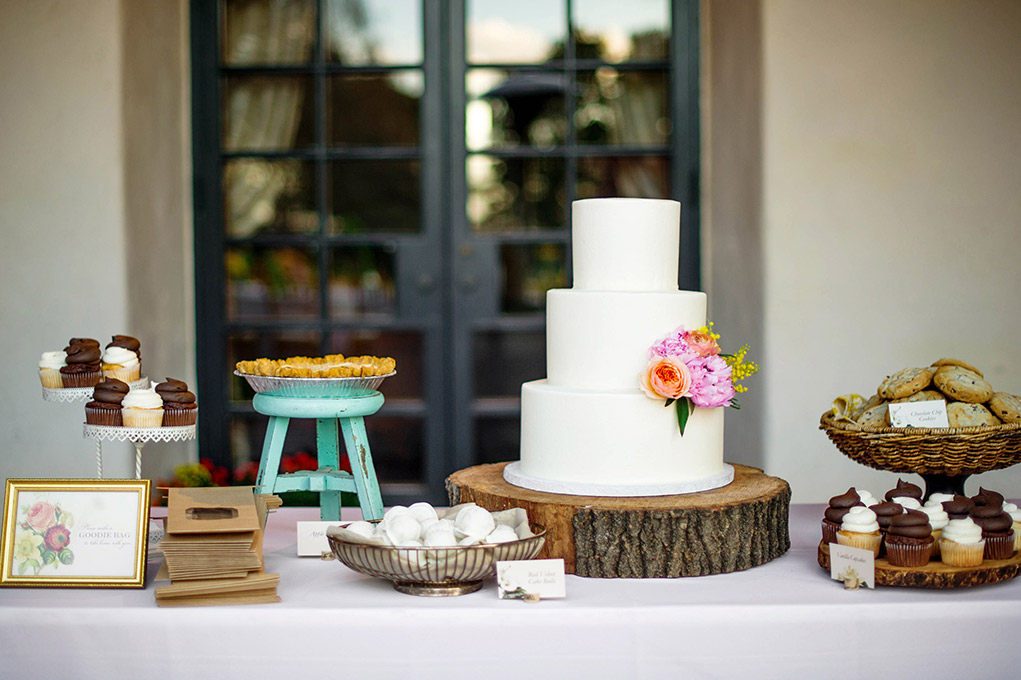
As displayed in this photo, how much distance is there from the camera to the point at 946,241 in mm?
3168

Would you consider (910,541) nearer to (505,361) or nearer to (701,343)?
(701,343)

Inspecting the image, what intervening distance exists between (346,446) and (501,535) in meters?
0.49

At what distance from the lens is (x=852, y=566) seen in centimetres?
162

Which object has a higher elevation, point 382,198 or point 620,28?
point 620,28

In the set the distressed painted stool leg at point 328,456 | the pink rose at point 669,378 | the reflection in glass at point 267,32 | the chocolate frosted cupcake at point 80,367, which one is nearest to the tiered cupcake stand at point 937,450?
the pink rose at point 669,378

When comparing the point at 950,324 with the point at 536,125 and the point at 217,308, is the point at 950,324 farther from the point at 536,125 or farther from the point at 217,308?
the point at 217,308

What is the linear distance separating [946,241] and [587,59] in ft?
4.81

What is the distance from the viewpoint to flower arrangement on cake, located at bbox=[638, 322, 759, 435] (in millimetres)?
1754

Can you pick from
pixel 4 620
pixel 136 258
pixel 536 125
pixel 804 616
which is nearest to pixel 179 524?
pixel 4 620

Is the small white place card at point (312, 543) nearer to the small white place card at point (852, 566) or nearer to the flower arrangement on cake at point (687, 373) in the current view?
the flower arrangement on cake at point (687, 373)

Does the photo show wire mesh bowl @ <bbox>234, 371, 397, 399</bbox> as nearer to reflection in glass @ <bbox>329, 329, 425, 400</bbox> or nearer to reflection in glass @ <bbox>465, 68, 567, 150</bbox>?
reflection in glass @ <bbox>329, 329, 425, 400</bbox>

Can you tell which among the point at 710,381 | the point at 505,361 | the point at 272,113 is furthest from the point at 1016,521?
the point at 272,113

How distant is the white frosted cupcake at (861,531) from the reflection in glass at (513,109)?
7.63ft

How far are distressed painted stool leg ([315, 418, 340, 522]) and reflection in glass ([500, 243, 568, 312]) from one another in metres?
1.68
